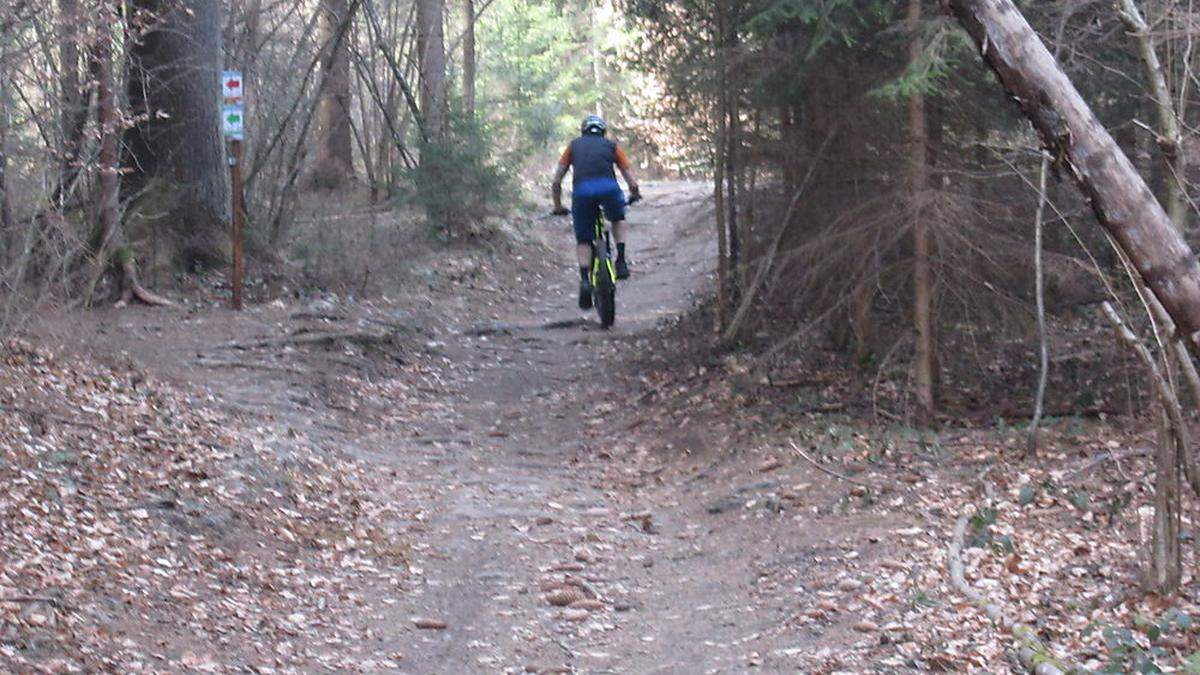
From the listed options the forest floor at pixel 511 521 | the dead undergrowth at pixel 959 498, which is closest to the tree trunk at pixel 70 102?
the forest floor at pixel 511 521

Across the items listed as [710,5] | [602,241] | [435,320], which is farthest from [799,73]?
[435,320]

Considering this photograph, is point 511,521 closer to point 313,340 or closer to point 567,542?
point 567,542

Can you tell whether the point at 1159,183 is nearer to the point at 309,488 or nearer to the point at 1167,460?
the point at 1167,460

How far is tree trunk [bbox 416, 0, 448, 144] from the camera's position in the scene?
21.4m

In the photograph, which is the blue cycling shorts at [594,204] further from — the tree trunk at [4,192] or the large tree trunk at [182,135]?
the tree trunk at [4,192]

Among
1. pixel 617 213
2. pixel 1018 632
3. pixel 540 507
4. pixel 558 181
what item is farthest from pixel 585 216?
pixel 1018 632

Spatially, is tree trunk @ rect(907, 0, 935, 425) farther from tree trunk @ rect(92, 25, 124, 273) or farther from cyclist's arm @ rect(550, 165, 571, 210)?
tree trunk @ rect(92, 25, 124, 273)

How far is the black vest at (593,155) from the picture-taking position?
14.0 metres

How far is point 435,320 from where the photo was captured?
16734mm

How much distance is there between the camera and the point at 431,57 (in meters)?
22.9

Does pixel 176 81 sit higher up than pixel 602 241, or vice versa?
pixel 176 81

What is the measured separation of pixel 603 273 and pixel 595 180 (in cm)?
122

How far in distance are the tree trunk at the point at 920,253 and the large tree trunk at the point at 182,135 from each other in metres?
8.65

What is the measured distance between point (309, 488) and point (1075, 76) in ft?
22.0
